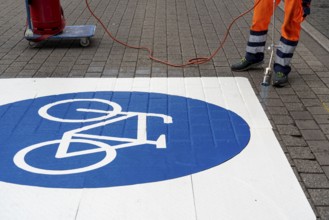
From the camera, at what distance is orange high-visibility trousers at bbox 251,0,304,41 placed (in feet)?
15.4

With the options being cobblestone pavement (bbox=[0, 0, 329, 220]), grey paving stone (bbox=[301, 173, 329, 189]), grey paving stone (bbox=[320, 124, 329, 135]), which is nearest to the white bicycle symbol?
cobblestone pavement (bbox=[0, 0, 329, 220])

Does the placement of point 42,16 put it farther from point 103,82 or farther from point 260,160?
point 260,160

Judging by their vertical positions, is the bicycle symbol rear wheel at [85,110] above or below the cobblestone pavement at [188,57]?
above

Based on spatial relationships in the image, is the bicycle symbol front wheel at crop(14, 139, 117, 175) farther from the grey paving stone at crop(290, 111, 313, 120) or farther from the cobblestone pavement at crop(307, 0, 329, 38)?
the cobblestone pavement at crop(307, 0, 329, 38)

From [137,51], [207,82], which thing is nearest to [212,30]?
[137,51]

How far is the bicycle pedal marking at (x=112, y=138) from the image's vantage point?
330 centimetres

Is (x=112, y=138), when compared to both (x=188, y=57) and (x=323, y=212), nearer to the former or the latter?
(x=323, y=212)

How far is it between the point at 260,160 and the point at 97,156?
1.36 m

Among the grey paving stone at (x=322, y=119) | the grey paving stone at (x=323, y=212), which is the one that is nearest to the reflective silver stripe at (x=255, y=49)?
the grey paving stone at (x=322, y=119)

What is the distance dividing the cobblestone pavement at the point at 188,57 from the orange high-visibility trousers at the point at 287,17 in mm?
592

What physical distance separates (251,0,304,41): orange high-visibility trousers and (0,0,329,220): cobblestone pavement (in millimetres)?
592

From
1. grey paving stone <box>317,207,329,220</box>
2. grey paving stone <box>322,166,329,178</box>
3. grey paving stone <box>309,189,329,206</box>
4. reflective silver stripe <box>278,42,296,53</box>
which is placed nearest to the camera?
grey paving stone <box>317,207,329,220</box>

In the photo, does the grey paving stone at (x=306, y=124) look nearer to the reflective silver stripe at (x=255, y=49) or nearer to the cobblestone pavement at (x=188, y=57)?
the cobblestone pavement at (x=188, y=57)

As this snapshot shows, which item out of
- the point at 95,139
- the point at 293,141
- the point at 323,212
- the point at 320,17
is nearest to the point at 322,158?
the point at 293,141
